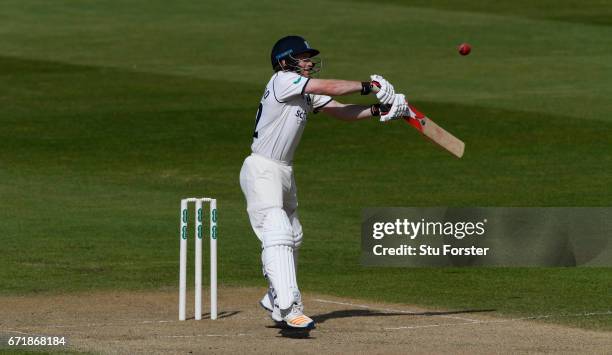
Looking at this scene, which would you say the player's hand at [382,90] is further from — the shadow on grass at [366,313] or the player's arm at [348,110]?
the shadow on grass at [366,313]

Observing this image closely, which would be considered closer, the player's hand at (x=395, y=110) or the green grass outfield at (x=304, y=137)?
the player's hand at (x=395, y=110)

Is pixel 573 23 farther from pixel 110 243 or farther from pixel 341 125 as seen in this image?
pixel 110 243

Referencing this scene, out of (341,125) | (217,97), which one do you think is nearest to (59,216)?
(341,125)

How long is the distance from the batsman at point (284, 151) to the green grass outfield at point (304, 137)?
2041mm

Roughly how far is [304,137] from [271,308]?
12.7 m

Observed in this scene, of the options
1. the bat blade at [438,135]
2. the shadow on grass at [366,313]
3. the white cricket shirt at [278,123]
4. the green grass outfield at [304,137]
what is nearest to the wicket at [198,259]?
the white cricket shirt at [278,123]

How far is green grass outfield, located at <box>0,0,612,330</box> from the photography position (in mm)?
14312

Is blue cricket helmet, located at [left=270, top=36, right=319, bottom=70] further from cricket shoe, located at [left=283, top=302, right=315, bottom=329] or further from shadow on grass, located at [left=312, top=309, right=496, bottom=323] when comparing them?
shadow on grass, located at [left=312, top=309, right=496, bottom=323]

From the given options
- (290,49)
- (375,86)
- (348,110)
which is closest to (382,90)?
(375,86)

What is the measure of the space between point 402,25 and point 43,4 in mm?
10747

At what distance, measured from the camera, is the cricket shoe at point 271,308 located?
10.9 m

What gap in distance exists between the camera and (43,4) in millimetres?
40844

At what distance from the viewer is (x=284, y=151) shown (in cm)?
1104

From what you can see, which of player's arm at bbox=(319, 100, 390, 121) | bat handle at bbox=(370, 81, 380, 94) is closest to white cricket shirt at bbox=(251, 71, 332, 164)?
player's arm at bbox=(319, 100, 390, 121)
